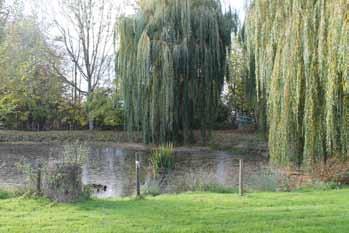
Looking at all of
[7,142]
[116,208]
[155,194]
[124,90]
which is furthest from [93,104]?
[116,208]

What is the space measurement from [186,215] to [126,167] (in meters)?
8.00

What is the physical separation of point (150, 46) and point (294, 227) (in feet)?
43.3

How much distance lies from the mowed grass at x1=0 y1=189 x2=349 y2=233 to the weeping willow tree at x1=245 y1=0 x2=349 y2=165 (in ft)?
5.71

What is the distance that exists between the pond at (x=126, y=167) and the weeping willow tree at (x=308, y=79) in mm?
1597

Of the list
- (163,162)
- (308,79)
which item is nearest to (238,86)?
(163,162)

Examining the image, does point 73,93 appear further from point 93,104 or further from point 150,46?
point 150,46

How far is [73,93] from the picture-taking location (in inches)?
1011

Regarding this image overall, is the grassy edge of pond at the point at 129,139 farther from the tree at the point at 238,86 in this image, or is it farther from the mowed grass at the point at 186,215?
the mowed grass at the point at 186,215

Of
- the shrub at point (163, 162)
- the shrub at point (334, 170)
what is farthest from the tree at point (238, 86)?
the shrub at point (334, 170)

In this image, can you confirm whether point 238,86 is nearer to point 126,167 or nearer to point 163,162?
point 126,167

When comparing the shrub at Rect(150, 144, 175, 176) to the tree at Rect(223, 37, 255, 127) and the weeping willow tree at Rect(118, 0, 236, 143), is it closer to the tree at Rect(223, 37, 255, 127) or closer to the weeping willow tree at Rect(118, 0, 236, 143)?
the weeping willow tree at Rect(118, 0, 236, 143)

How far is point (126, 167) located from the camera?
1269 cm

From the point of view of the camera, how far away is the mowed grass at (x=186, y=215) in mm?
4242

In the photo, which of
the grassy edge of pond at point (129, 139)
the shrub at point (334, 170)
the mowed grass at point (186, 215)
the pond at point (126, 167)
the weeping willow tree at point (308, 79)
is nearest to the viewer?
the mowed grass at point (186, 215)
